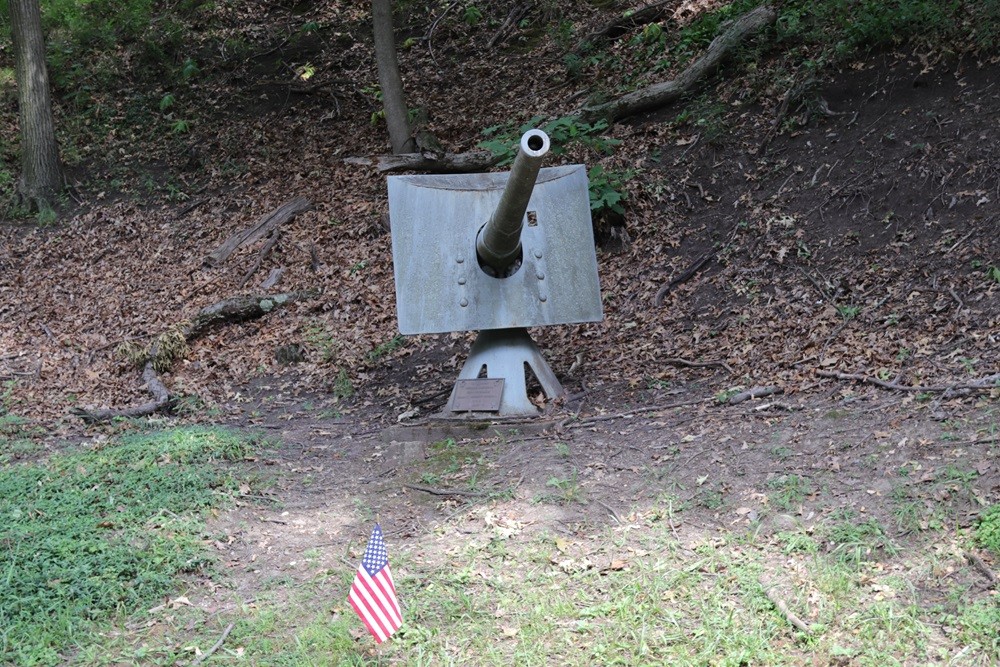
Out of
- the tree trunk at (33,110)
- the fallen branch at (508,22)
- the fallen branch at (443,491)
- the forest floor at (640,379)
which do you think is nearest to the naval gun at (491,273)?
the forest floor at (640,379)

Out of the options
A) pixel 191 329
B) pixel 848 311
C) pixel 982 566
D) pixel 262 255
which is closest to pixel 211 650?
pixel 982 566

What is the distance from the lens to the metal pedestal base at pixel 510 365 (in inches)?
279

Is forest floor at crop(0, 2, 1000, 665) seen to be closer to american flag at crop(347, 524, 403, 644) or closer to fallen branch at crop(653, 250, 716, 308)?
fallen branch at crop(653, 250, 716, 308)

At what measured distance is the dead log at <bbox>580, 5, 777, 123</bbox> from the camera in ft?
36.9

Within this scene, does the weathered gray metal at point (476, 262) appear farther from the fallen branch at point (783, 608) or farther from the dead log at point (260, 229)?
the dead log at point (260, 229)

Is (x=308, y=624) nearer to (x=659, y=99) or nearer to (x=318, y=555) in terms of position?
(x=318, y=555)

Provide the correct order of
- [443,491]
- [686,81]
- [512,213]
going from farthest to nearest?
[686,81]
[512,213]
[443,491]

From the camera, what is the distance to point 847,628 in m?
3.97

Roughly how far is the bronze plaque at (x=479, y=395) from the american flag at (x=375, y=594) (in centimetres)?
303

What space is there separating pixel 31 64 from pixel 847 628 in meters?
12.1

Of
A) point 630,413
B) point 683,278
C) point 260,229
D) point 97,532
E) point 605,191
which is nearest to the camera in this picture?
point 97,532

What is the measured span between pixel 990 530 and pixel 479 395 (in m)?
3.69

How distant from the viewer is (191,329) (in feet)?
31.3

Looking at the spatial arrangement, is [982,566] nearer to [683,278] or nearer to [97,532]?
[97,532]
